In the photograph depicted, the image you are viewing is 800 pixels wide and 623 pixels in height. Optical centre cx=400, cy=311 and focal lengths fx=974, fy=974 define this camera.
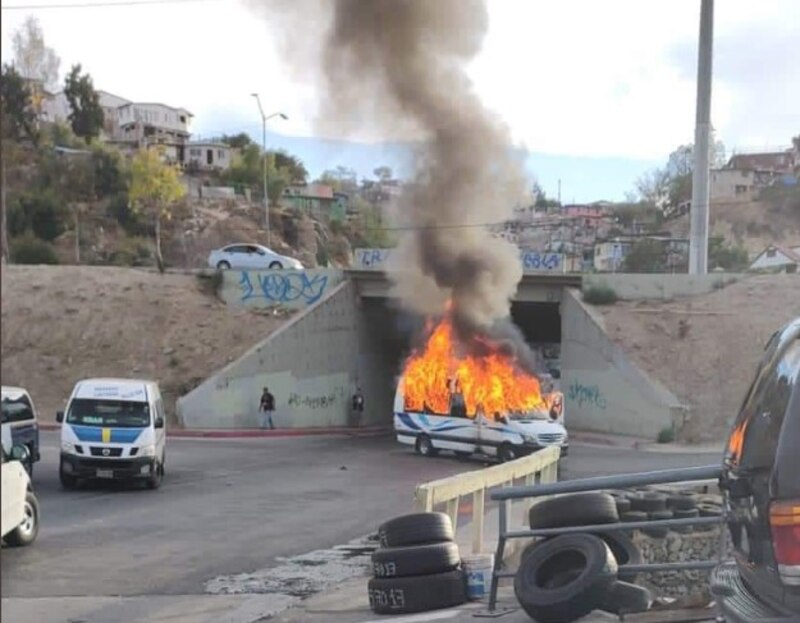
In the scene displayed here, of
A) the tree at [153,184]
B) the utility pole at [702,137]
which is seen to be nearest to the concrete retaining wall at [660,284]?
the utility pole at [702,137]

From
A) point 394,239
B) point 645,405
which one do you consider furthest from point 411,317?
point 645,405

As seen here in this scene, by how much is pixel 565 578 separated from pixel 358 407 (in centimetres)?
2980

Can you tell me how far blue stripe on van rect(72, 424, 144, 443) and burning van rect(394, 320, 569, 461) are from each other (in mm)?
8960

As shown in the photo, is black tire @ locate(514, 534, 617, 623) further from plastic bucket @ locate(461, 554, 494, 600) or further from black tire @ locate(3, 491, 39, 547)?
black tire @ locate(3, 491, 39, 547)

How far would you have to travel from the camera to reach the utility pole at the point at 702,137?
38.4m

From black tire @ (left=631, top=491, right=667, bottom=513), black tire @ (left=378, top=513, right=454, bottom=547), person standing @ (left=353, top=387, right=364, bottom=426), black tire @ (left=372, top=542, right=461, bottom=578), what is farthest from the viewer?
person standing @ (left=353, top=387, right=364, bottom=426)

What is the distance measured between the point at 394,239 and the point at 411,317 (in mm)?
2688

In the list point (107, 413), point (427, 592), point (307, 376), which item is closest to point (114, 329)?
point (307, 376)

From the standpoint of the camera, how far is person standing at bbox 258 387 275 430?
31.9 metres

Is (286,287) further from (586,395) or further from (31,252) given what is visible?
(31,252)

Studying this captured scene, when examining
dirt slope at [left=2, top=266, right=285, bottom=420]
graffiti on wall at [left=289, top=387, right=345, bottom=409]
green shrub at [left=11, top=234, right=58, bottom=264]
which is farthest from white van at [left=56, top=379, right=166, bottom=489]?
green shrub at [left=11, top=234, right=58, bottom=264]

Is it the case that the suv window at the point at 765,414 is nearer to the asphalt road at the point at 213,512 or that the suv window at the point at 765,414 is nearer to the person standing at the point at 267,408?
the asphalt road at the point at 213,512

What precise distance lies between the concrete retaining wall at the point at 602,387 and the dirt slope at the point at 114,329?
10.9m

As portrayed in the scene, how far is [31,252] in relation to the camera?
53031mm
